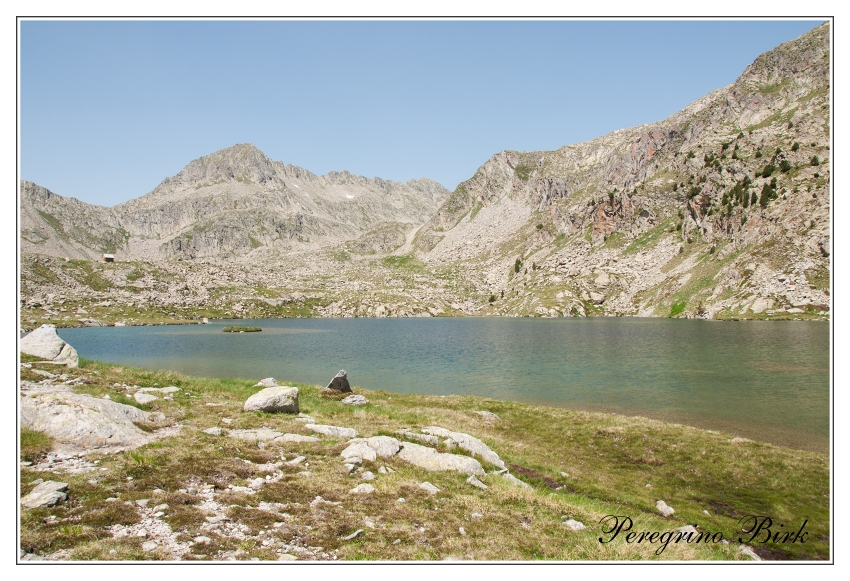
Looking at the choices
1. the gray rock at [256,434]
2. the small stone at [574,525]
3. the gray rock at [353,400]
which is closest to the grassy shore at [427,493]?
the small stone at [574,525]

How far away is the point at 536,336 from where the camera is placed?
357ft

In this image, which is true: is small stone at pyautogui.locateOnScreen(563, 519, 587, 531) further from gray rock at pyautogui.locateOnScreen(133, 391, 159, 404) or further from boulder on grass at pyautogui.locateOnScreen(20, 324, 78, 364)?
boulder on grass at pyautogui.locateOnScreen(20, 324, 78, 364)

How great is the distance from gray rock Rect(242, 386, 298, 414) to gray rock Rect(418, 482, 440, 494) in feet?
43.1

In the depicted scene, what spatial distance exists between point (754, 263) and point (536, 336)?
95472mm

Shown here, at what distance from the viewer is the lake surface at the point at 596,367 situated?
39125 millimetres

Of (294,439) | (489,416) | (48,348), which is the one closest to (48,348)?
(48,348)

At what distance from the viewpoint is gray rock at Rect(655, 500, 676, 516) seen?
62.0ft

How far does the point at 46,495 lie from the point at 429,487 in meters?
10.7

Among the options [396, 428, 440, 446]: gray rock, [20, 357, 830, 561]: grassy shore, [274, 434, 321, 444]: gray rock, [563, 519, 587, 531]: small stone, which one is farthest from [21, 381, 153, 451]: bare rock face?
[563, 519, 587, 531]: small stone

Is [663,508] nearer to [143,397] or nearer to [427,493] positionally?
[427,493]

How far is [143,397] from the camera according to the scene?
24875 millimetres

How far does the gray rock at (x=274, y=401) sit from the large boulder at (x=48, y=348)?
15.9 metres

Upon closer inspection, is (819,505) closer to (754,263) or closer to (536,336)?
(536,336)

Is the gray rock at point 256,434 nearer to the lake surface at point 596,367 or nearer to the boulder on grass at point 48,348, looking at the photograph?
the boulder on grass at point 48,348
